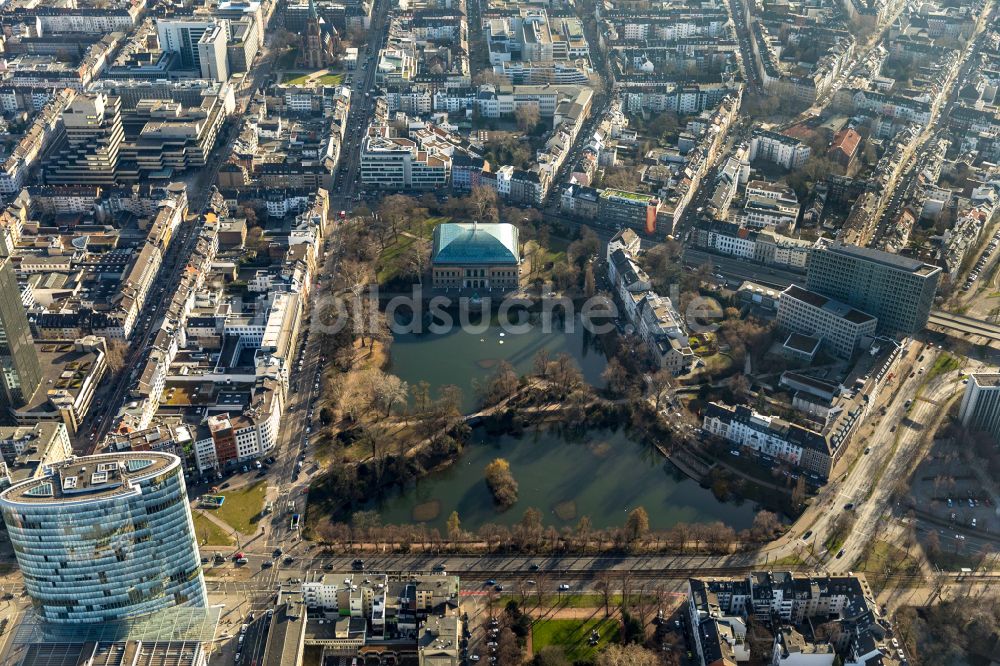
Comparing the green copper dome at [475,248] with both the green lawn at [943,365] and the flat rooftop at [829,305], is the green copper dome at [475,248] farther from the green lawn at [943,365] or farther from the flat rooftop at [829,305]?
the green lawn at [943,365]

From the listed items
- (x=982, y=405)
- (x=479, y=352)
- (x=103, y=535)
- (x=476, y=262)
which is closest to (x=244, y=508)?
(x=103, y=535)

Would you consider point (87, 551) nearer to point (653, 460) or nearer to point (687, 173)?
point (653, 460)

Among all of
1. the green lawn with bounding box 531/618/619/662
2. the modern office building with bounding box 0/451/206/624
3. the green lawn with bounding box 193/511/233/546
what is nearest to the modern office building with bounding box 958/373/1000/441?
the green lawn with bounding box 531/618/619/662

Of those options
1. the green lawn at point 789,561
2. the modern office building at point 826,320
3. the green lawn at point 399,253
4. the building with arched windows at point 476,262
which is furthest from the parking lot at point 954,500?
the green lawn at point 399,253

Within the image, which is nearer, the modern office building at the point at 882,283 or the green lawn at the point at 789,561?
the green lawn at the point at 789,561

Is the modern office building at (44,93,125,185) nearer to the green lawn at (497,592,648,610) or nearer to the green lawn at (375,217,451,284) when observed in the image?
the green lawn at (375,217,451,284)

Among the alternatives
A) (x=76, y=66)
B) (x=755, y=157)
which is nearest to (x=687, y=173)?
(x=755, y=157)
